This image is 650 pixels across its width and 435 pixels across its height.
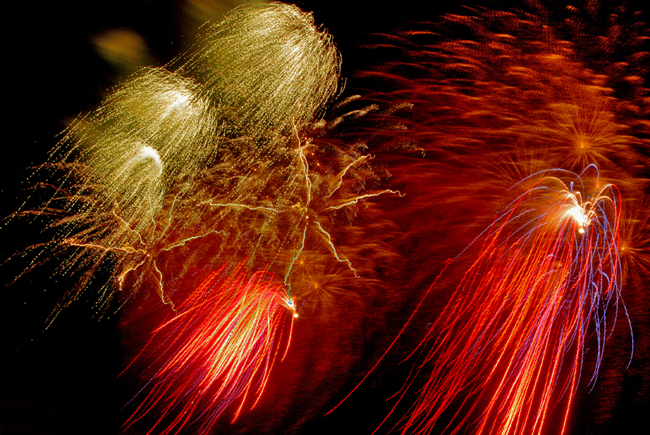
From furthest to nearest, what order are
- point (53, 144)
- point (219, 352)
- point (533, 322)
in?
point (53, 144)
point (219, 352)
point (533, 322)

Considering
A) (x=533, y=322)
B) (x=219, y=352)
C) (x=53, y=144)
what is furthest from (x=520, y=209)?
(x=53, y=144)

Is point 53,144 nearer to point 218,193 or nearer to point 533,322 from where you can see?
point 218,193

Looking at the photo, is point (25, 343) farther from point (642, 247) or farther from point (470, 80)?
point (642, 247)

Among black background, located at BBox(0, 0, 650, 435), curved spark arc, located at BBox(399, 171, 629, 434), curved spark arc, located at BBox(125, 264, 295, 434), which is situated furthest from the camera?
black background, located at BBox(0, 0, 650, 435)

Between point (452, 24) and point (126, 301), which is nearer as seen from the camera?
point (452, 24)

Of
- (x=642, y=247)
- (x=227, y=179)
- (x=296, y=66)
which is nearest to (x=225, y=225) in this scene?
(x=227, y=179)

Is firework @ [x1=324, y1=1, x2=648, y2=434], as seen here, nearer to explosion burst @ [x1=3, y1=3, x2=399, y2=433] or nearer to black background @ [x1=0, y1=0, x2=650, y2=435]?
explosion burst @ [x1=3, y1=3, x2=399, y2=433]

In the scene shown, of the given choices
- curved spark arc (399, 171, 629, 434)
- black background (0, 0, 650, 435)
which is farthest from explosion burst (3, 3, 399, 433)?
curved spark arc (399, 171, 629, 434)
